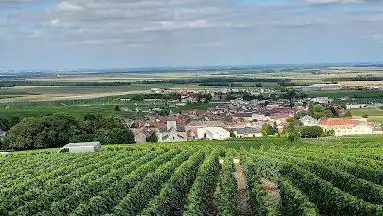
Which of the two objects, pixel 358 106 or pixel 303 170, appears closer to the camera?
pixel 303 170

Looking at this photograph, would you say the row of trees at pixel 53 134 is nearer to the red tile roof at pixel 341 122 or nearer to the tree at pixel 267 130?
the tree at pixel 267 130

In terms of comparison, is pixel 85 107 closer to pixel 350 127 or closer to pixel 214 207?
pixel 350 127

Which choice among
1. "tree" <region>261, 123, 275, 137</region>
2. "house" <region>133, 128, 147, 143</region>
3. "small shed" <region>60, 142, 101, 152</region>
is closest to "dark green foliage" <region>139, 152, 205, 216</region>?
"small shed" <region>60, 142, 101, 152</region>

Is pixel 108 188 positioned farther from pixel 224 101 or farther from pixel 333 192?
pixel 224 101

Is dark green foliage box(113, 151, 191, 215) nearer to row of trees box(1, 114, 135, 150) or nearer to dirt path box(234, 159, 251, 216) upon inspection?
dirt path box(234, 159, 251, 216)

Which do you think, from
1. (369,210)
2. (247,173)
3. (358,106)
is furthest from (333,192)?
(358,106)

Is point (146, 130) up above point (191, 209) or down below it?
below
